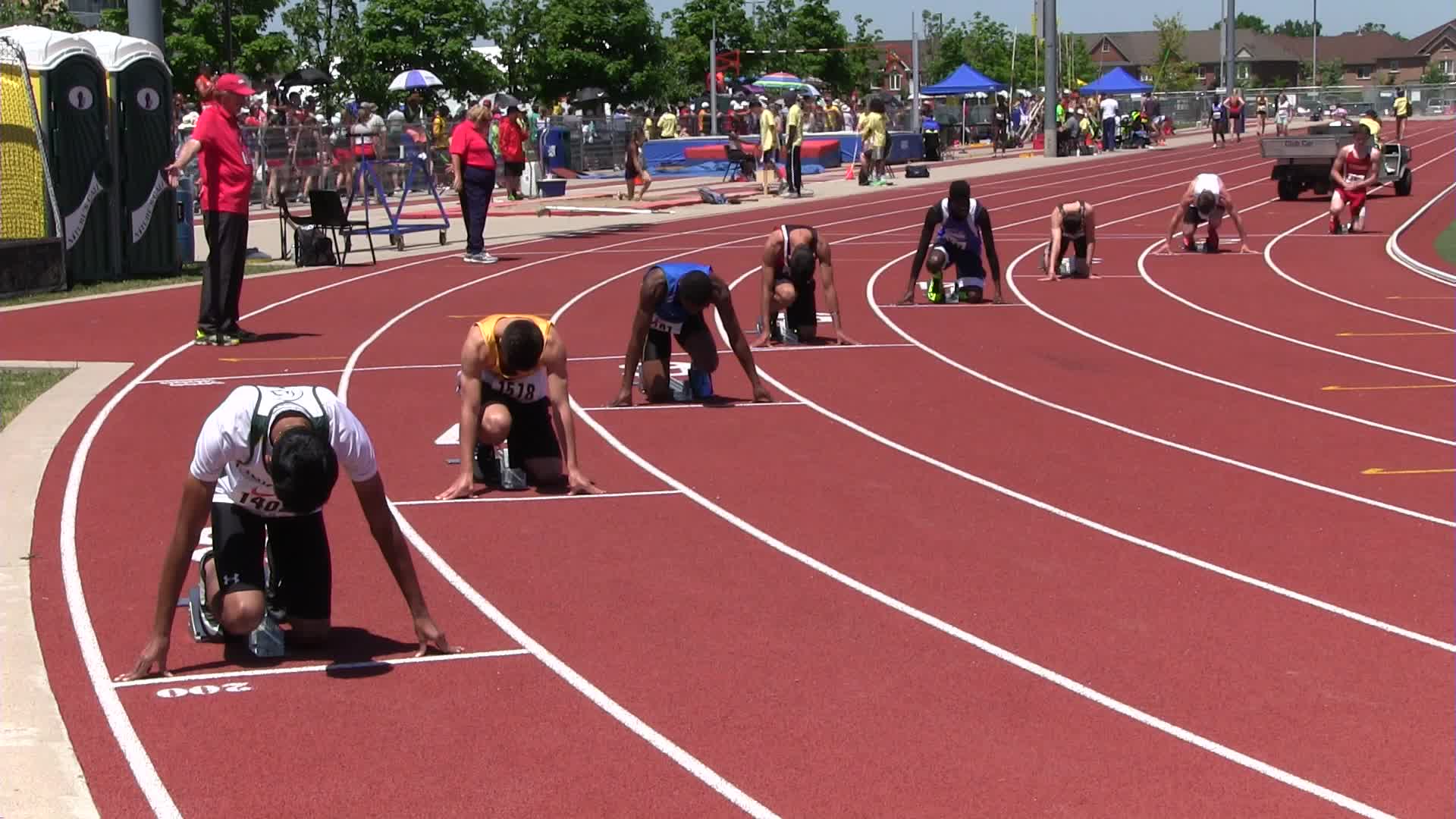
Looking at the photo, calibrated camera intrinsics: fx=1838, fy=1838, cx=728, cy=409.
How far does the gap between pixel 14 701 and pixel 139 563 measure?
2007 millimetres

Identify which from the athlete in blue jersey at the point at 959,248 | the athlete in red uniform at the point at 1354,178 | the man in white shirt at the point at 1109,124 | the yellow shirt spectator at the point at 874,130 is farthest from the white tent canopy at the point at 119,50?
the man in white shirt at the point at 1109,124

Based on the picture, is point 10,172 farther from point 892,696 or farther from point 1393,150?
point 1393,150

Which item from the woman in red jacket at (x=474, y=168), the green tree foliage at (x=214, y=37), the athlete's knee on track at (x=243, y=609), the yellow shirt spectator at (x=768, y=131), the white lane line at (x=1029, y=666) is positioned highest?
the green tree foliage at (x=214, y=37)

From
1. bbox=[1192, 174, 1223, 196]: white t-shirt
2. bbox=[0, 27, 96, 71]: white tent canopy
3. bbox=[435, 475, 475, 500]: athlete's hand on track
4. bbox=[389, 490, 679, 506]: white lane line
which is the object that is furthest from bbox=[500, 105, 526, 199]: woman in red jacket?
bbox=[435, 475, 475, 500]: athlete's hand on track

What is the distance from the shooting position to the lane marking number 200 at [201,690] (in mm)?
6410

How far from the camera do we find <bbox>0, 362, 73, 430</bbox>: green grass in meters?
11.8

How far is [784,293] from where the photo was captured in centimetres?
1491

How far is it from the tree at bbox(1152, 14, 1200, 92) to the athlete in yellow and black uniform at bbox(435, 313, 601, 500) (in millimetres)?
95900

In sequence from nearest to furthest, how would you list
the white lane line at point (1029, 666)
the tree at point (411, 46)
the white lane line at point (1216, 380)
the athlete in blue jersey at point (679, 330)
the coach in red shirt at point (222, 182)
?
the white lane line at point (1029, 666), the athlete in blue jersey at point (679, 330), the white lane line at point (1216, 380), the coach in red shirt at point (222, 182), the tree at point (411, 46)

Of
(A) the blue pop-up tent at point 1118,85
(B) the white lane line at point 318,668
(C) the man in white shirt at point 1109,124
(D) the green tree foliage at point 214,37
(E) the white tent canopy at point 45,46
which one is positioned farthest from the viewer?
(A) the blue pop-up tent at point 1118,85

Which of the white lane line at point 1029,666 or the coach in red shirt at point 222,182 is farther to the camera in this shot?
the coach in red shirt at point 222,182

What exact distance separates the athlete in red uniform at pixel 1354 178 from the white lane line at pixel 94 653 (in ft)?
62.8

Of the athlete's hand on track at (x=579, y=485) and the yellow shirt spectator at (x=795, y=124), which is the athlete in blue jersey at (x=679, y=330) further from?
the yellow shirt spectator at (x=795, y=124)

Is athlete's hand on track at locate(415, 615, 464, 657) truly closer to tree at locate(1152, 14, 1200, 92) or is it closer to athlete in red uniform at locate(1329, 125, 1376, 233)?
athlete in red uniform at locate(1329, 125, 1376, 233)
